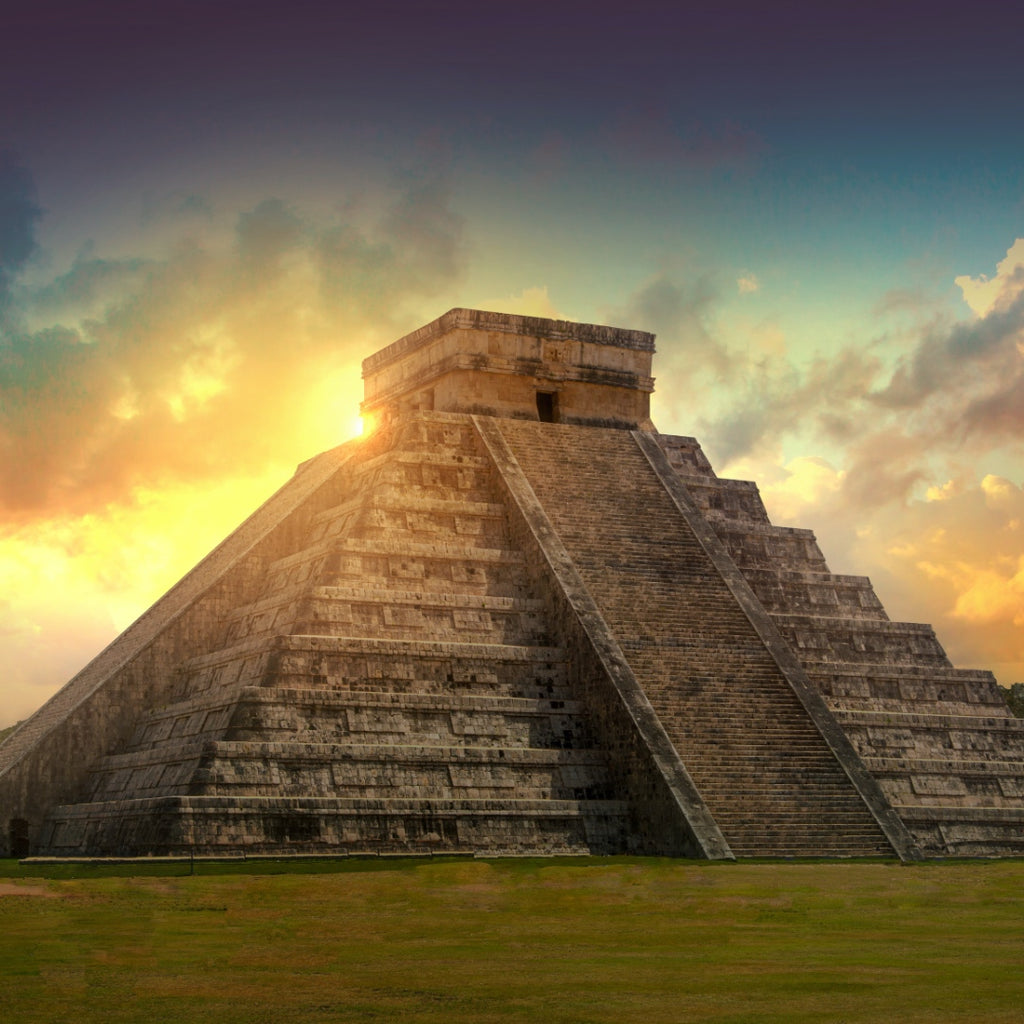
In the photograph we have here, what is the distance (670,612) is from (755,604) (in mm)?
1736

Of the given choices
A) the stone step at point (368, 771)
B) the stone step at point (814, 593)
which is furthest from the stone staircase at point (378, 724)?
the stone step at point (814, 593)

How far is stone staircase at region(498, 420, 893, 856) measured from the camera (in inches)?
830

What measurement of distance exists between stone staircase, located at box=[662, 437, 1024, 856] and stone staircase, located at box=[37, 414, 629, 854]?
489cm

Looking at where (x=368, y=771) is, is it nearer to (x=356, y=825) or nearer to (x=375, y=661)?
(x=356, y=825)

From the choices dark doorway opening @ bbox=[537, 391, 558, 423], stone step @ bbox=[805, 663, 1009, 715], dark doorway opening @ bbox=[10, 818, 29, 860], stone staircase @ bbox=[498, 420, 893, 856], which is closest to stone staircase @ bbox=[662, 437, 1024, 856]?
stone step @ bbox=[805, 663, 1009, 715]

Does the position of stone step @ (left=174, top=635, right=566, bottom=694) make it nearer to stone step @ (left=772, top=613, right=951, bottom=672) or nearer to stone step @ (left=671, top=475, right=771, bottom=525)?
stone step @ (left=772, top=613, right=951, bottom=672)

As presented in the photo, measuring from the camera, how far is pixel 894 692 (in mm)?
26266

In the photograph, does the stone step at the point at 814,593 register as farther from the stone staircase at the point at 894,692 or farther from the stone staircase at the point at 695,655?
the stone staircase at the point at 695,655

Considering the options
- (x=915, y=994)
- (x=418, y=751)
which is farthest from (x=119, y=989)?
(x=418, y=751)

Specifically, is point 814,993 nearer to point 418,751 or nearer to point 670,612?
point 418,751

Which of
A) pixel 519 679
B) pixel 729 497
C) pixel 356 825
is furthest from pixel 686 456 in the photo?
pixel 356 825

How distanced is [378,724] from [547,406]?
1072 centimetres

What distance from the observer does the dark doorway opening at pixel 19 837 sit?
2319 centimetres

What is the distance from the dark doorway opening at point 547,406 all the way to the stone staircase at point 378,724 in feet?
15.7
